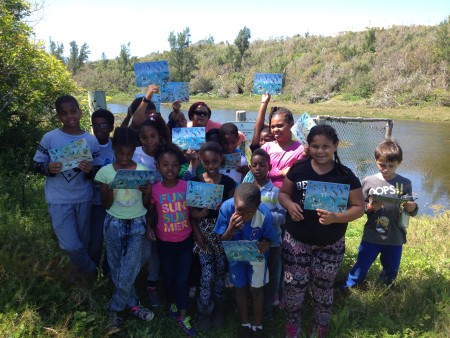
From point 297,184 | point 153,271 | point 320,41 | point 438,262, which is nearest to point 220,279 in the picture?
point 153,271

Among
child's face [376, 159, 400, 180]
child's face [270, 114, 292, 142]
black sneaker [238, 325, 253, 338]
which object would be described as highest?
child's face [270, 114, 292, 142]

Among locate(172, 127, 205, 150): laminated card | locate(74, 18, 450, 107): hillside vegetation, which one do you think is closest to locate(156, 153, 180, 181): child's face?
locate(172, 127, 205, 150): laminated card

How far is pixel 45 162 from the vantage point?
290 cm

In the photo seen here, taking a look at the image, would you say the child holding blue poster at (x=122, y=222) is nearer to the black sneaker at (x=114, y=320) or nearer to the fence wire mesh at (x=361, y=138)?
the black sneaker at (x=114, y=320)

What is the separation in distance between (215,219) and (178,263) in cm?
50

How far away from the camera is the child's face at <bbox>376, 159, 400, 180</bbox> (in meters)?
3.20

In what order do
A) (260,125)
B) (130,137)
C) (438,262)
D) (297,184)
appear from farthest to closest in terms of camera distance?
(438,262)
(260,125)
(130,137)
(297,184)

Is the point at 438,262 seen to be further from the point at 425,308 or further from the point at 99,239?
the point at 99,239

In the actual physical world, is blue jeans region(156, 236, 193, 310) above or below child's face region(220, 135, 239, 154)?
below

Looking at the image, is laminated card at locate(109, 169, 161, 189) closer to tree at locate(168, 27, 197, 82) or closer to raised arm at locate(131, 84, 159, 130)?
raised arm at locate(131, 84, 159, 130)

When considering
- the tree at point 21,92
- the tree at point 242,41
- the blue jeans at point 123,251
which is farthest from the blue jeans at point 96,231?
the tree at point 242,41

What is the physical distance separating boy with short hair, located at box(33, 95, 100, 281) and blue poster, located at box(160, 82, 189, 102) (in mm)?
1424

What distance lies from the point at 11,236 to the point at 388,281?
141 inches

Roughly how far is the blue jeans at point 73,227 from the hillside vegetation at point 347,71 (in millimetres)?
28110
